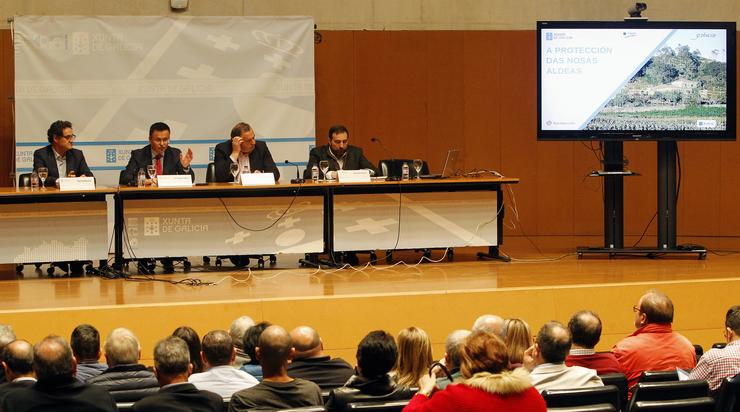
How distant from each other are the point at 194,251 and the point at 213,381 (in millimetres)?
3828

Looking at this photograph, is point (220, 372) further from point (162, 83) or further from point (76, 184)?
point (162, 83)

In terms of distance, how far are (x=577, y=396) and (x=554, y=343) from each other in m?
0.32

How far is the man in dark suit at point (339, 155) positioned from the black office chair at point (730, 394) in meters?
4.93

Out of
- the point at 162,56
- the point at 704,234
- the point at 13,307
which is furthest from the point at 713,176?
the point at 13,307

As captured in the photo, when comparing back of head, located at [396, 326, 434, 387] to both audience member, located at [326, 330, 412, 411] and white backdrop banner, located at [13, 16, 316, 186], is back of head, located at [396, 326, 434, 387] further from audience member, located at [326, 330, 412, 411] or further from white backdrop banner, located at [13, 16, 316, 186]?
white backdrop banner, located at [13, 16, 316, 186]

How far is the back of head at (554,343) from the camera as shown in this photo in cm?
398

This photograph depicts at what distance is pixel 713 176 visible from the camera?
10.9m

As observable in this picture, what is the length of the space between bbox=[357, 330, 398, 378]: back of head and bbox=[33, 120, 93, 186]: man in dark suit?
5.19m

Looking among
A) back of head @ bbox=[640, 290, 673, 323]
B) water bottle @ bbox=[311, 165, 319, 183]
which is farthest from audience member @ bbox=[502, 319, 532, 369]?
water bottle @ bbox=[311, 165, 319, 183]

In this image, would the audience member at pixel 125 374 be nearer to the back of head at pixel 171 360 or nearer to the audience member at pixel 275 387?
the back of head at pixel 171 360

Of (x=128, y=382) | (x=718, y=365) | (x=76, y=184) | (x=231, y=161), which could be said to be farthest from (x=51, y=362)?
(x=231, y=161)

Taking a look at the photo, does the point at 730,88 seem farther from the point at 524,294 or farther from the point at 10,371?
the point at 10,371

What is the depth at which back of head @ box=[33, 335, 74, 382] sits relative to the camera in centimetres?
359

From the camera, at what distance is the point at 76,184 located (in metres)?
7.64
